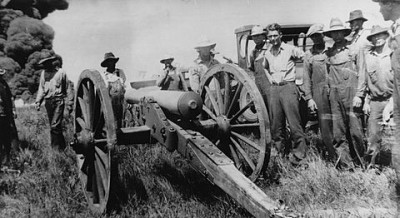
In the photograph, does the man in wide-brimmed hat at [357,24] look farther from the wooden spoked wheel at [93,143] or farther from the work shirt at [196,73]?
the wooden spoked wheel at [93,143]

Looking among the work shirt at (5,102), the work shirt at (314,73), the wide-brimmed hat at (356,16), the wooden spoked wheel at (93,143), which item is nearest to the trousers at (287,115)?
the work shirt at (314,73)

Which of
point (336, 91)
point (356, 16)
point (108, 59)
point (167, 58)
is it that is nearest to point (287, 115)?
point (336, 91)

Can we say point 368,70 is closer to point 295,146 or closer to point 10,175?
point 295,146

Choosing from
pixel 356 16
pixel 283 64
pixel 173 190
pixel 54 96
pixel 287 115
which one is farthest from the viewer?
pixel 54 96

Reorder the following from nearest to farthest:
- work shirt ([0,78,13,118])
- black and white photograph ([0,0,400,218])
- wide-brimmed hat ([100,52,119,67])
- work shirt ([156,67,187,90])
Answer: black and white photograph ([0,0,400,218]), work shirt ([0,78,13,118]), wide-brimmed hat ([100,52,119,67]), work shirt ([156,67,187,90])

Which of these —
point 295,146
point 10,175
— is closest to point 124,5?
point 10,175

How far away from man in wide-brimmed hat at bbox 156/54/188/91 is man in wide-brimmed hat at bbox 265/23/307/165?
2.40 meters

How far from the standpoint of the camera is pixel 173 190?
4.58 m

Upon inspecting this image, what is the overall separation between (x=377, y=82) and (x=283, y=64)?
121 cm

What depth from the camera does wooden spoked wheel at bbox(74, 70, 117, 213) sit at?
407 centimetres

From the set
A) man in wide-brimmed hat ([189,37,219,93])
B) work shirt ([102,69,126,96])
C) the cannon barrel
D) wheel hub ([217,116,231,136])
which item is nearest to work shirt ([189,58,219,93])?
man in wide-brimmed hat ([189,37,219,93])

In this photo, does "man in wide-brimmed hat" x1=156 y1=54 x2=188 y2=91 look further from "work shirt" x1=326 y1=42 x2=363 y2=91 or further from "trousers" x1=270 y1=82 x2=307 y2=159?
"work shirt" x1=326 y1=42 x2=363 y2=91

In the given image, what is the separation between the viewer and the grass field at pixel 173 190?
383 cm

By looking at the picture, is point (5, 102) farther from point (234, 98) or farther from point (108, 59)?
point (234, 98)
